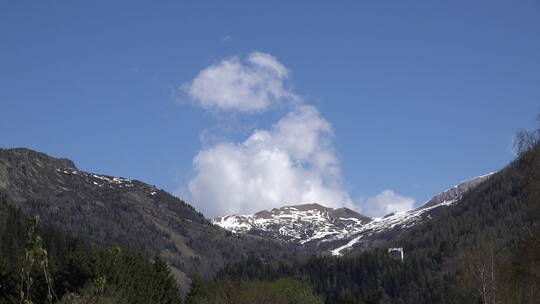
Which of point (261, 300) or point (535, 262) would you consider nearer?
point (535, 262)

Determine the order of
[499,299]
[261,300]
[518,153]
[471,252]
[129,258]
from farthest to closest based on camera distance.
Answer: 1. [261,300]
2. [129,258]
3. [471,252]
4. [499,299]
5. [518,153]

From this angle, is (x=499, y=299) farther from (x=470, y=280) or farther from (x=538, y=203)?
(x=538, y=203)

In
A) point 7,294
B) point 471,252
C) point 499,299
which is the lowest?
point 7,294

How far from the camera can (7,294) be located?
8975 centimetres

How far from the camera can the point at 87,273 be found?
10225 centimetres

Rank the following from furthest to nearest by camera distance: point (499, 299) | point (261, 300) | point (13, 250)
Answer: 1. point (13, 250)
2. point (261, 300)
3. point (499, 299)

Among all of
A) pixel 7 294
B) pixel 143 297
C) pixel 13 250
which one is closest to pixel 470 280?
pixel 143 297

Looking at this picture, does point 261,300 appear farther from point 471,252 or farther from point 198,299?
point 471,252

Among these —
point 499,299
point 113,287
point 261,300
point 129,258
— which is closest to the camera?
point 499,299

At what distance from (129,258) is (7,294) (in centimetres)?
3959

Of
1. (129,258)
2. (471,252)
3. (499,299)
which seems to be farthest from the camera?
(129,258)

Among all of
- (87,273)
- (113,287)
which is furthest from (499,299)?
(87,273)

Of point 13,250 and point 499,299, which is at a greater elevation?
point 13,250

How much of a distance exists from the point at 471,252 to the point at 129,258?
234 feet
